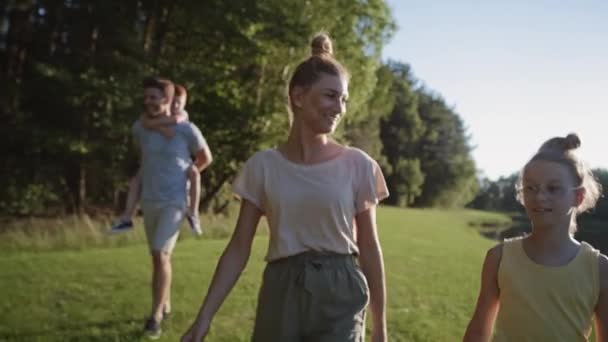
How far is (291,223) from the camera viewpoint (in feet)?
9.37

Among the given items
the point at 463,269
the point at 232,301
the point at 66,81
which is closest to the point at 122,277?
the point at 232,301

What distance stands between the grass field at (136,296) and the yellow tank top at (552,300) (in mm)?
3474

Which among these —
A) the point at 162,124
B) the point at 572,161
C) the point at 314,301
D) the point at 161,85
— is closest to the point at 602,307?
the point at 572,161

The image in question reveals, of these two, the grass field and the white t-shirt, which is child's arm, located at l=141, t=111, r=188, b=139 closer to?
the grass field

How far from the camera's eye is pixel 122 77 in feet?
57.9

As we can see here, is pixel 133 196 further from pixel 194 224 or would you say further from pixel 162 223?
pixel 194 224

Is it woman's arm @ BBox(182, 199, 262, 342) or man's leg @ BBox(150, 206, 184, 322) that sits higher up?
woman's arm @ BBox(182, 199, 262, 342)

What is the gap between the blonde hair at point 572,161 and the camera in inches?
117

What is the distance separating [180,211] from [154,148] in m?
0.65

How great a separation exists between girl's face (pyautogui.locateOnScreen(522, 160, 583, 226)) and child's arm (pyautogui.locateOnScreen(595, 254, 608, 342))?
26 cm

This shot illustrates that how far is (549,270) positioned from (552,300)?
0.43ft

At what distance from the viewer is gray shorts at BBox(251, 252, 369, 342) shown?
9.01ft

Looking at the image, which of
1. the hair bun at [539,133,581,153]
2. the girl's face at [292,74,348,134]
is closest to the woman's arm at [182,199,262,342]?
the girl's face at [292,74,348,134]

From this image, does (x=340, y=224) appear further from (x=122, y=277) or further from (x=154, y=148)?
(x=122, y=277)
